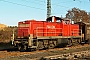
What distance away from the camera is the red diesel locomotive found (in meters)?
16.9

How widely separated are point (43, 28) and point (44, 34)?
609mm

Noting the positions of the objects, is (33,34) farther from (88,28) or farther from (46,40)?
(88,28)

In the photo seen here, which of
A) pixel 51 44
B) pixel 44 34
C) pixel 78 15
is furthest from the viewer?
pixel 78 15

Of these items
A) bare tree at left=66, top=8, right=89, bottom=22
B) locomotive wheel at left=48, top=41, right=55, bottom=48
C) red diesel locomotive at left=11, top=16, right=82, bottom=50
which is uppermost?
bare tree at left=66, top=8, right=89, bottom=22

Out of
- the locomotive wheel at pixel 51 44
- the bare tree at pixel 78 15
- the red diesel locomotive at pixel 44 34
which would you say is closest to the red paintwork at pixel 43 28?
the red diesel locomotive at pixel 44 34

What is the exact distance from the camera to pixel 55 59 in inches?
413

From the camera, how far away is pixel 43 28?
18266 mm

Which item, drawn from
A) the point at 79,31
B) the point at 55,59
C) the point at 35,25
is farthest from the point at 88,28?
the point at 55,59

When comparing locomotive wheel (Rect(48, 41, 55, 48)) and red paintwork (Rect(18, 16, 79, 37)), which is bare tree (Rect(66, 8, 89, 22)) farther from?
locomotive wheel (Rect(48, 41, 55, 48))

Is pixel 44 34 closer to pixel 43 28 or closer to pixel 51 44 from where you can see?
pixel 43 28

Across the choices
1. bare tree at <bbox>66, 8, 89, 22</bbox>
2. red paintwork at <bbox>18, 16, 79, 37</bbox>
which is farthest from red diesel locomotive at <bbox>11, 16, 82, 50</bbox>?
bare tree at <bbox>66, 8, 89, 22</bbox>

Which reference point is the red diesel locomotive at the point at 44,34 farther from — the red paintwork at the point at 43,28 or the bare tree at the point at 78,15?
the bare tree at the point at 78,15

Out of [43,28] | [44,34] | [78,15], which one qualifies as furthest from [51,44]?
[78,15]

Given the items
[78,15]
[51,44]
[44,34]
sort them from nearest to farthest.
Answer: [44,34], [51,44], [78,15]
